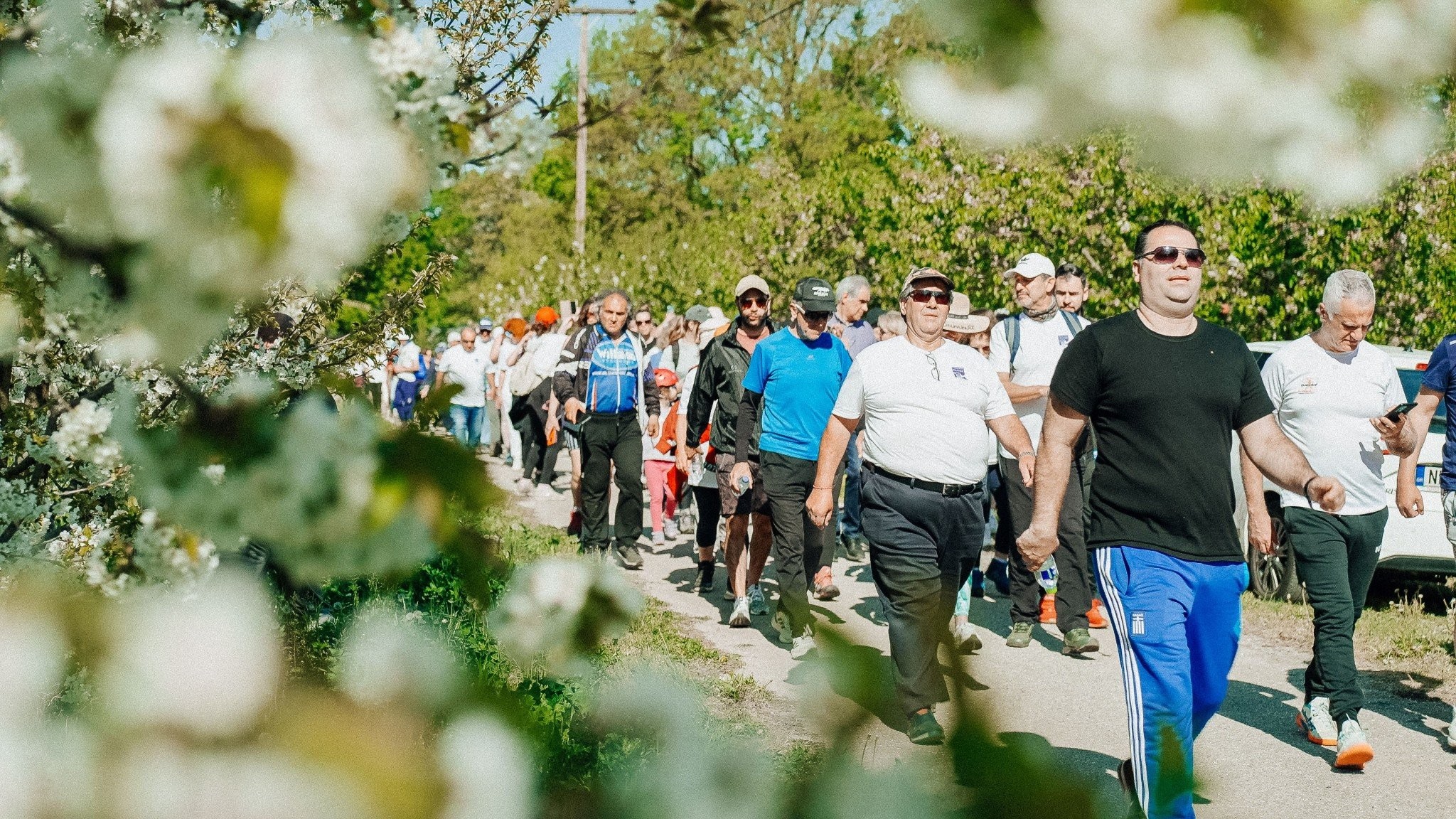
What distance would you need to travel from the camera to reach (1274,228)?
1471 centimetres

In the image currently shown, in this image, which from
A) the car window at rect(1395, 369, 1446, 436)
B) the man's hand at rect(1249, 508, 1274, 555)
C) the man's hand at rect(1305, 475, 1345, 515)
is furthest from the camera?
the car window at rect(1395, 369, 1446, 436)

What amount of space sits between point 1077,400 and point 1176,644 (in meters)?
0.85

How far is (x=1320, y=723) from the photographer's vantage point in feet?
19.3

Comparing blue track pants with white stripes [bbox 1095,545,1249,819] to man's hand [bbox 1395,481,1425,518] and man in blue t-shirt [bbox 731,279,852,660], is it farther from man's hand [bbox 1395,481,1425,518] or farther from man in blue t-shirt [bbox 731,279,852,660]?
man in blue t-shirt [bbox 731,279,852,660]

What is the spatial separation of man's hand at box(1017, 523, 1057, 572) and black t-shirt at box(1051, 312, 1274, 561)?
0.15 meters

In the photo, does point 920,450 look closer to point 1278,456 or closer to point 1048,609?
point 1278,456

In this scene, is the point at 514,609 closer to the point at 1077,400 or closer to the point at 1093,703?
the point at 1077,400

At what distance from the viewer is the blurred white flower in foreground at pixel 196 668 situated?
728 mm

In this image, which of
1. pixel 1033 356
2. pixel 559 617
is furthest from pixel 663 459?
pixel 559 617

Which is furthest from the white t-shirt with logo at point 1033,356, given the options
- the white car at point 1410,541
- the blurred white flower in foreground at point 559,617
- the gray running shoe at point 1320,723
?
the blurred white flower in foreground at point 559,617

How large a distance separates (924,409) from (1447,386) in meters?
2.83

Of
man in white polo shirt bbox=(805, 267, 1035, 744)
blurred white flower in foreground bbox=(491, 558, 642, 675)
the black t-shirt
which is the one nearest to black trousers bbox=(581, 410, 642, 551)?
man in white polo shirt bbox=(805, 267, 1035, 744)

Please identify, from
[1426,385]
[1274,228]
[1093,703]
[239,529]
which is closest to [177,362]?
[239,529]

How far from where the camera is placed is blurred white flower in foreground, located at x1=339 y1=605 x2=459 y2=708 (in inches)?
33.5
